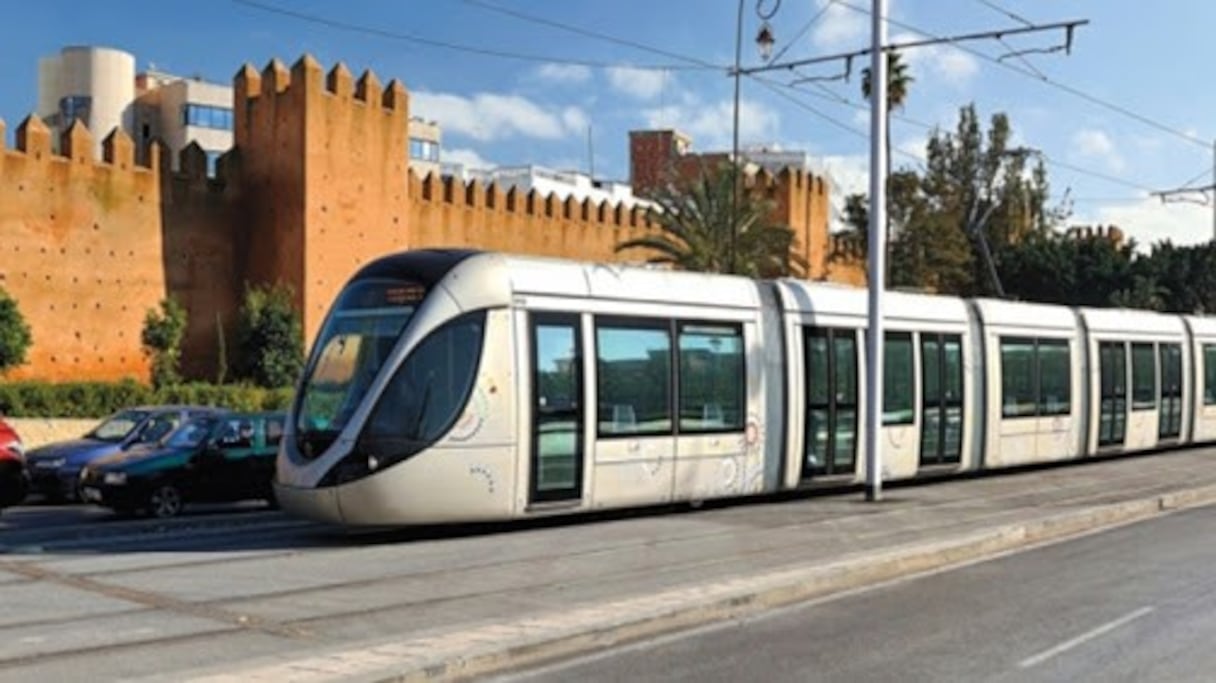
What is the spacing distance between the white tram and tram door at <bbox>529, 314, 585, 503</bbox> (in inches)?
0.9

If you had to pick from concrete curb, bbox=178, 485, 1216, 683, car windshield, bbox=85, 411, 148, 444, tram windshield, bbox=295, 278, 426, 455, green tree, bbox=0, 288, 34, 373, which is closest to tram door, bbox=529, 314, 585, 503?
tram windshield, bbox=295, 278, 426, 455

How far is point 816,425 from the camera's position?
18688 millimetres

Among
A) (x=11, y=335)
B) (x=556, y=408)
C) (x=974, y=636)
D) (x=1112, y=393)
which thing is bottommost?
Answer: (x=974, y=636)

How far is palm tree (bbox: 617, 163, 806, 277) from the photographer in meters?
46.3

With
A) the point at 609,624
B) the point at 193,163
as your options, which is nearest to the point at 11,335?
the point at 193,163

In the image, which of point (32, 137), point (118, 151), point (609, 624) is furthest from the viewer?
point (118, 151)

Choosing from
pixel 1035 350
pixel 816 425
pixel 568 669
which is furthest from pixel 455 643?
pixel 1035 350

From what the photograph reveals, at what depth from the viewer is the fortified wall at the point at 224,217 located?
39969 mm

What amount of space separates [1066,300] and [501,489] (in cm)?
7001

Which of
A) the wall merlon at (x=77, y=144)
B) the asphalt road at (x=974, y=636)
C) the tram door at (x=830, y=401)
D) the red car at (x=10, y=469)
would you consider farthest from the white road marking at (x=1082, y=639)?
the wall merlon at (x=77, y=144)

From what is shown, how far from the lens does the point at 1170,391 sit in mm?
29328

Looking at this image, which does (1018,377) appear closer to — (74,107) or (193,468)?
(193,468)

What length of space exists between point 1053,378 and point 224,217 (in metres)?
30.5

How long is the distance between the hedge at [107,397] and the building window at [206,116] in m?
58.7
